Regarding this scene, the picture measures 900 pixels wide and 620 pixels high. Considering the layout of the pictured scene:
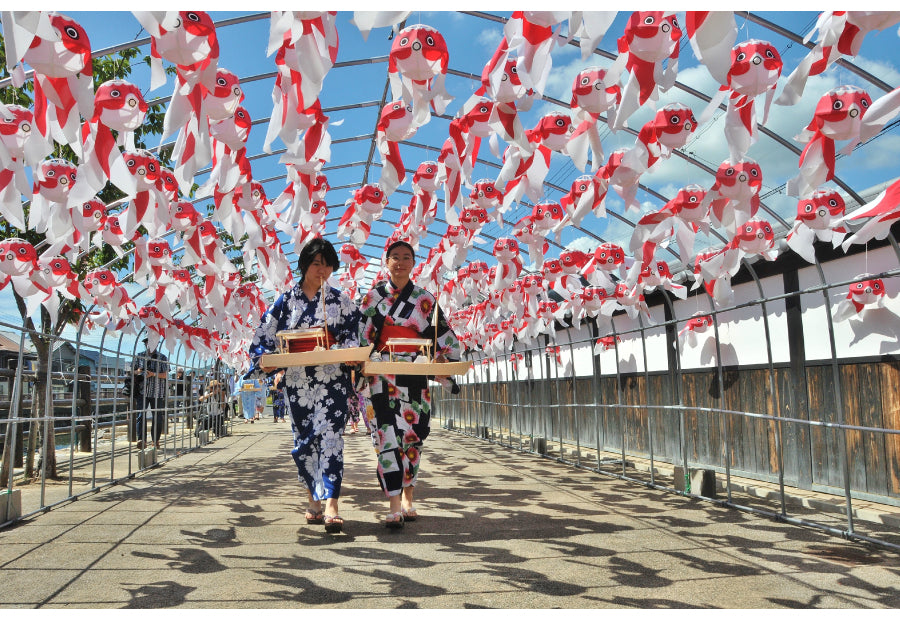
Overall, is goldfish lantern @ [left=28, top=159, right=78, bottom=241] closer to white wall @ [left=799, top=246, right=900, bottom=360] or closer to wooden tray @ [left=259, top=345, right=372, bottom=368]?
wooden tray @ [left=259, top=345, right=372, bottom=368]

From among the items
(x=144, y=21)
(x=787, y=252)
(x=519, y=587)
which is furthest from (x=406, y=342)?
(x=787, y=252)

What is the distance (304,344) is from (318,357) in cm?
34

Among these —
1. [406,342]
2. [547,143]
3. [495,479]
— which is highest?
[547,143]

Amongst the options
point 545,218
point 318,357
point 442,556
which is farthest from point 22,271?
point 545,218

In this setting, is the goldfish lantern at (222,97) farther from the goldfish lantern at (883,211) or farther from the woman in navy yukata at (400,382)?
the goldfish lantern at (883,211)

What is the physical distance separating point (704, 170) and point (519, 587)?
4.71 m

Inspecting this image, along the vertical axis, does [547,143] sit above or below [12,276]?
above

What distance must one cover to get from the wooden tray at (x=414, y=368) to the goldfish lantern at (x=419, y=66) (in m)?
1.92

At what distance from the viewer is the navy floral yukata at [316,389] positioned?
4.43 m

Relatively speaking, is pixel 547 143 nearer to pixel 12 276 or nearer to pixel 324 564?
pixel 324 564

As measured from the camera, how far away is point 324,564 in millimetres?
3312

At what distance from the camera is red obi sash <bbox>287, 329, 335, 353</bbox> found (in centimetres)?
451

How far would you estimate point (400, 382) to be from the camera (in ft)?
15.3

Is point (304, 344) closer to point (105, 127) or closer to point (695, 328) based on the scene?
point (105, 127)
